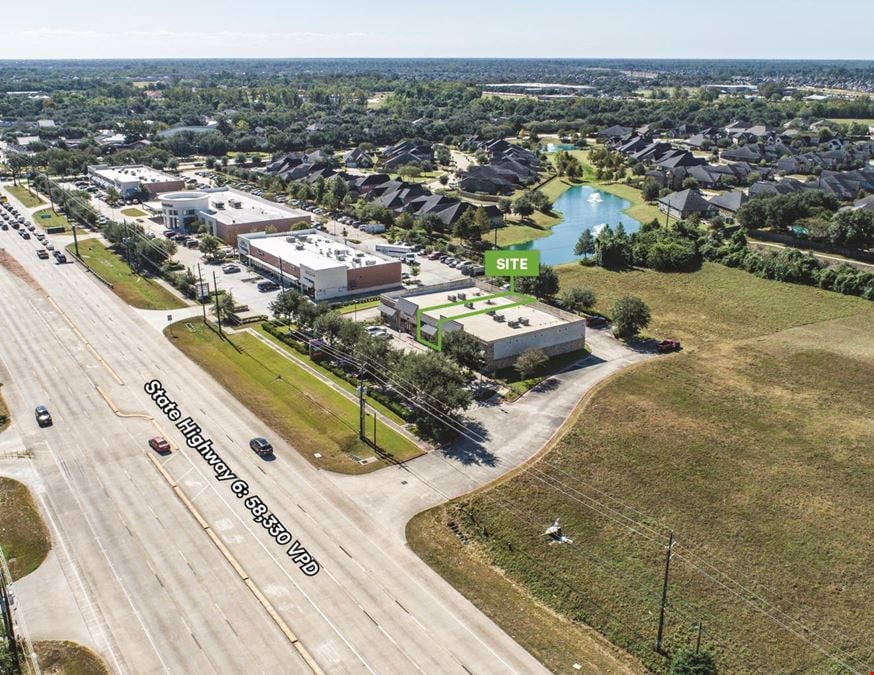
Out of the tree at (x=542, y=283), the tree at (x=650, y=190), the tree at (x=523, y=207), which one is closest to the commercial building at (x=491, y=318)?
the tree at (x=542, y=283)

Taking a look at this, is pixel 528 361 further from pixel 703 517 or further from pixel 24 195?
pixel 24 195

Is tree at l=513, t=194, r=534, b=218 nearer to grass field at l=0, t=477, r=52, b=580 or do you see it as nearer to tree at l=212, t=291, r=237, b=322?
tree at l=212, t=291, r=237, b=322

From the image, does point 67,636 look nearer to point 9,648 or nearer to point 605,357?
point 9,648

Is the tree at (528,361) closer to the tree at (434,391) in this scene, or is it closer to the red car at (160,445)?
the tree at (434,391)

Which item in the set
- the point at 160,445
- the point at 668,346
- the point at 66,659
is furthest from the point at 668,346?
the point at 66,659

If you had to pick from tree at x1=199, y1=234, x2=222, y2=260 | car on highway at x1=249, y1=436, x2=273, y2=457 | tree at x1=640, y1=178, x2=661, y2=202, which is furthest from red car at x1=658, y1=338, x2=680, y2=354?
tree at x1=640, y1=178, x2=661, y2=202
